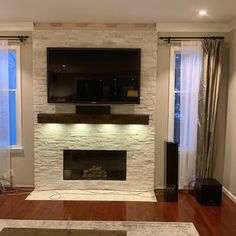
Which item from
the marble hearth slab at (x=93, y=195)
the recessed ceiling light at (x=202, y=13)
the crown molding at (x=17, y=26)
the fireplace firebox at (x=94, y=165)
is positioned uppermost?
the recessed ceiling light at (x=202, y=13)

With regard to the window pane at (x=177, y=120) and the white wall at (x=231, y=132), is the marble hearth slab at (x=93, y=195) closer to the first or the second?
the window pane at (x=177, y=120)

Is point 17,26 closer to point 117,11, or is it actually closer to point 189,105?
point 117,11

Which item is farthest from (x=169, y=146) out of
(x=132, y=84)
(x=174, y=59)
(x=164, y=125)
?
(x=174, y=59)

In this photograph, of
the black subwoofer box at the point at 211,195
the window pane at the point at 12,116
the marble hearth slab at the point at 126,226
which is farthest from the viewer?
the window pane at the point at 12,116

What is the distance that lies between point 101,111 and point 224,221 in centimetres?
222

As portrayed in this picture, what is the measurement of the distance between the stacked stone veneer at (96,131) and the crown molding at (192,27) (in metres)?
0.18

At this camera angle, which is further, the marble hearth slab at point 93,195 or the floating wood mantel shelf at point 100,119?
the floating wood mantel shelf at point 100,119

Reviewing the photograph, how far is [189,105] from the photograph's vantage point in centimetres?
453

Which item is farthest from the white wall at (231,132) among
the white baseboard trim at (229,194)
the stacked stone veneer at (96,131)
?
the stacked stone veneer at (96,131)

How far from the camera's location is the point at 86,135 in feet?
15.2

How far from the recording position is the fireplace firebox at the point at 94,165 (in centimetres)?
472

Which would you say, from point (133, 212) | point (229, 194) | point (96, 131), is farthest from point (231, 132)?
point (96, 131)

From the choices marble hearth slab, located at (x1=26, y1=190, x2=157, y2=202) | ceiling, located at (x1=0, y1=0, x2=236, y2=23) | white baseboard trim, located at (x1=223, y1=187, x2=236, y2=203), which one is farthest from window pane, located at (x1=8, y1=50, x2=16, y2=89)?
white baseboard trim, located at (x1=223, y1=187, x2=236, y2=203)

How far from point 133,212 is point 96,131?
140 centimetres
